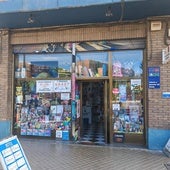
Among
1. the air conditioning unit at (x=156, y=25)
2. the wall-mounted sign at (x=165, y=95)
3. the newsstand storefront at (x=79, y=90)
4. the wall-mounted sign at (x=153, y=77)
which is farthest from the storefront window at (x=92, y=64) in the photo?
the wall-mounted sign at (x=165, y=95)

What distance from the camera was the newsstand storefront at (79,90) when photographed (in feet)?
31.7

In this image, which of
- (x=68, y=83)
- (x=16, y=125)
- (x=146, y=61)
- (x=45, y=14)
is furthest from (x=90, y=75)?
(x=16, y=125)

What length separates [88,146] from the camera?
9422 mm

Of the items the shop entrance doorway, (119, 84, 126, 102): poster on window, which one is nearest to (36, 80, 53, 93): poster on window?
the shop entrance doorway

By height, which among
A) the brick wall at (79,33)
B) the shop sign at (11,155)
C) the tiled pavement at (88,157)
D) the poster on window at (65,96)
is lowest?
the tiled pavement at (88,157)

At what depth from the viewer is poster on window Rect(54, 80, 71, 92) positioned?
10.2 meters

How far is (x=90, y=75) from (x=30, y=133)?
2.99 m

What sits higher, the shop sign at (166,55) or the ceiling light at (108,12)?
the ceiling light at (108,12)

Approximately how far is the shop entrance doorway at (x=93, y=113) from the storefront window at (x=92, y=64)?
1.55ft

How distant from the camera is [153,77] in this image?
890cm

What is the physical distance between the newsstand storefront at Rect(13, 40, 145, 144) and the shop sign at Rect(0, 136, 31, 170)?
190 inches

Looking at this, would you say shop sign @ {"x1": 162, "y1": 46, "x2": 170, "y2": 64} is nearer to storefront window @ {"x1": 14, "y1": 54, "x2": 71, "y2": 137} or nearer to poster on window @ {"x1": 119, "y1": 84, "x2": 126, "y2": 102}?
poster on window @ {"x1": 119, "y1": 84, "x2": 126, "y2": 102}

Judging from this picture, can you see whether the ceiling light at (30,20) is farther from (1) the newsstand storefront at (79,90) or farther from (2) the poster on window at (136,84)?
(2) the poster on window at (136,84)

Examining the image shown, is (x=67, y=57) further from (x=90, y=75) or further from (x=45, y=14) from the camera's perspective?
(x=45, y=14)
